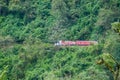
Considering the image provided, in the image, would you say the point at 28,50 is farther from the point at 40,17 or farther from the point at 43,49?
the point at 40,17

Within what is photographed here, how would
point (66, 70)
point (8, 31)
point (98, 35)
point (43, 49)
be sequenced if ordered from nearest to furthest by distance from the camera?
point (66, 70) → point (43, 49) → point (98, 35) → point (8, 31)

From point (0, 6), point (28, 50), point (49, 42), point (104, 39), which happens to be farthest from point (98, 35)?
point (0, 6)

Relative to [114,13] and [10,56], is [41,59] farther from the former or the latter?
[114,13]

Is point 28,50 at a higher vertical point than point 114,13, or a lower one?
lower

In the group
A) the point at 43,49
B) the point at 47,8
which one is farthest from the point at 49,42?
the point at 47,8

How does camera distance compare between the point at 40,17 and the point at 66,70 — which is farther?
the point at 40,17

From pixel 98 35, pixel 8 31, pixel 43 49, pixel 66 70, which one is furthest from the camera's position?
pixel 8 31
